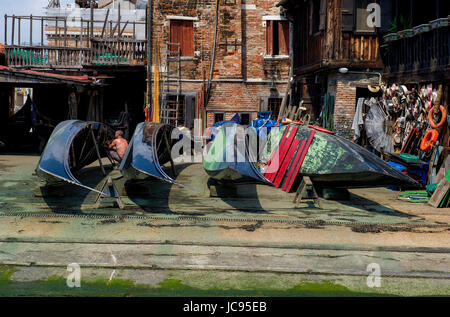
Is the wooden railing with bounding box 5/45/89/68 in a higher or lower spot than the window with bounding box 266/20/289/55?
lower

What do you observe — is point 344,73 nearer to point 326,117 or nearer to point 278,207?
point 326,117

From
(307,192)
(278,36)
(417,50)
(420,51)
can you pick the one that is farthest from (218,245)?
(278,36)

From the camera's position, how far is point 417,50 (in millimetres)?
→ 14469

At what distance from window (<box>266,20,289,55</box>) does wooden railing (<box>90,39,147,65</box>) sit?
557 centimetres

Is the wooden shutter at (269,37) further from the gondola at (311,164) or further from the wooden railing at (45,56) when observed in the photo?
the gondola at (311,164)

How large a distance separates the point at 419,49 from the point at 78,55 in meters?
14.5

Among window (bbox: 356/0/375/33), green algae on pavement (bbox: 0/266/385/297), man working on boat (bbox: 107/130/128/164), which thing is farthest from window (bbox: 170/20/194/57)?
green algae on pavement (bbox: 0/266/385/297)

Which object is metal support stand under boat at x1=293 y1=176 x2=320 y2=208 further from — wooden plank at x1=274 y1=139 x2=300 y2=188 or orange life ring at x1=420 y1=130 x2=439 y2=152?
orange life ring at x1=420 y1=130 x2=439 y2=152

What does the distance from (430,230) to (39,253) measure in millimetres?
6946

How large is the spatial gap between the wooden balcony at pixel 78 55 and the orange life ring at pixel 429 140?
13364mm

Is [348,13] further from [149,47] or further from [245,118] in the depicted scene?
[149,47]

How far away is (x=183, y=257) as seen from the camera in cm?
782

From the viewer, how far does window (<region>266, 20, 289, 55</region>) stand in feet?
75.5
